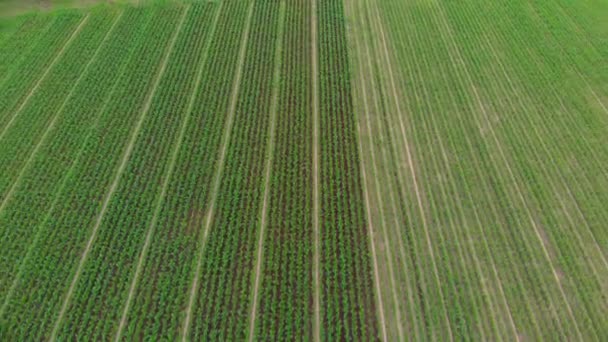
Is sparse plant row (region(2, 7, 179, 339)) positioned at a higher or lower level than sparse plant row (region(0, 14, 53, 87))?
lower

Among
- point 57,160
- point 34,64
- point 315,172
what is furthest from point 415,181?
point 34,64

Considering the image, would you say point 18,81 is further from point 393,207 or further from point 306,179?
point 393,207

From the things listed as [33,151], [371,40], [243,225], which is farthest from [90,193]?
[371,40]

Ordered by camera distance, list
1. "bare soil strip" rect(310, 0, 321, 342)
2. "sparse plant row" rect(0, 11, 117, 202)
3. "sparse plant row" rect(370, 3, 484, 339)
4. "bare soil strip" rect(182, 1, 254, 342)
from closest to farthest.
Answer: "sparse plant row" rect(370, 3, 484, 339)
"bare soil strip" rect(310, 0, 321, 342)
"bare soil strip" rect(182, 1, 254, 342)
"sparse plant row" rect(0, 11, 117, 202)

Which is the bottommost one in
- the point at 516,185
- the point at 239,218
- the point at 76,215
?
the point at 76,215

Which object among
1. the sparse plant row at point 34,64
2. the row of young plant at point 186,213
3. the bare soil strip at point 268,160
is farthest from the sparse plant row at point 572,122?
the sparse plant row at point 34,64

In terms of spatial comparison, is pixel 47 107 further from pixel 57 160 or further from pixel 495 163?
pixel 495 163

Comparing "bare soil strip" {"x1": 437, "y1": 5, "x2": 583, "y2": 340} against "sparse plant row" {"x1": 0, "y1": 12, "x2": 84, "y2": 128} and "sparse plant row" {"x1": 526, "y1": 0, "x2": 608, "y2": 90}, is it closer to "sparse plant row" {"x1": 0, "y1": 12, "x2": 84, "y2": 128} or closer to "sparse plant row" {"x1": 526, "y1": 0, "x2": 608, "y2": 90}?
"sparse plant row" {"x1": 526, "y1": 0, "x2": 608, "y2": 90}

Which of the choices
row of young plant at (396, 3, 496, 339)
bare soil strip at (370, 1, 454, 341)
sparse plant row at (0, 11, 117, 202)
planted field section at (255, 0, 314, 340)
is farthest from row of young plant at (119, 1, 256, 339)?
row of young plant at (396, 3, 496, 339)
